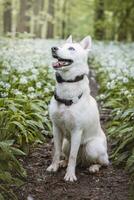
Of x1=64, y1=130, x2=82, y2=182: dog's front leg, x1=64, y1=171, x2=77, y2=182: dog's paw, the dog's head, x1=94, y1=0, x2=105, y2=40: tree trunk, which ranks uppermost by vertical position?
the dog's head

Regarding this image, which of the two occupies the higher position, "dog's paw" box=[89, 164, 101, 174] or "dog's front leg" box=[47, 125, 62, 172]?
"dog's front leg" box=[47, 125, 62, 172]

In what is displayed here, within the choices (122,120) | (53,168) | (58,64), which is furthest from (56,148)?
(122,120)

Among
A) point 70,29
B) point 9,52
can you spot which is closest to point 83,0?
point 70,29

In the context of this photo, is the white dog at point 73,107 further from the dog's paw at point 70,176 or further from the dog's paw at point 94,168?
the dog's paw at point 94,168

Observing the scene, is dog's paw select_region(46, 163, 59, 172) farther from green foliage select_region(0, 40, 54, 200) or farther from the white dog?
green foliage select_region(0, 40, 54, 200)

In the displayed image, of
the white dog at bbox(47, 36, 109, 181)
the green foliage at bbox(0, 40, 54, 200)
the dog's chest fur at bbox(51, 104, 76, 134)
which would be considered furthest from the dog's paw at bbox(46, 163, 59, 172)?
the dog's chest fur at bbox(51, 104, 76, 134)

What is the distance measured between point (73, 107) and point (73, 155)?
659 millimetres

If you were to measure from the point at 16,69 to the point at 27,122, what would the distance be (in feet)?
10.6

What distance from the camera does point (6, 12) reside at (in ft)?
103

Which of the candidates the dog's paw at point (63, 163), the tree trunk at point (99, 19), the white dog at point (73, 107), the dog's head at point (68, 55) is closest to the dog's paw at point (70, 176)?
the white dog at point (73, 107)

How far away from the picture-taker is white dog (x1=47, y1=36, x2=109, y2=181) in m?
5.68

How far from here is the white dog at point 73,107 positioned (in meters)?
5.68

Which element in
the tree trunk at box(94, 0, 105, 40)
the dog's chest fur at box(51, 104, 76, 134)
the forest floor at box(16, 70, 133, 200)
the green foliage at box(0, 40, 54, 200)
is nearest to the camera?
the green foliage at box(0, 40, 54, 200)

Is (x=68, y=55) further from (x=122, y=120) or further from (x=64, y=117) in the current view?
(x=122, y=120)
